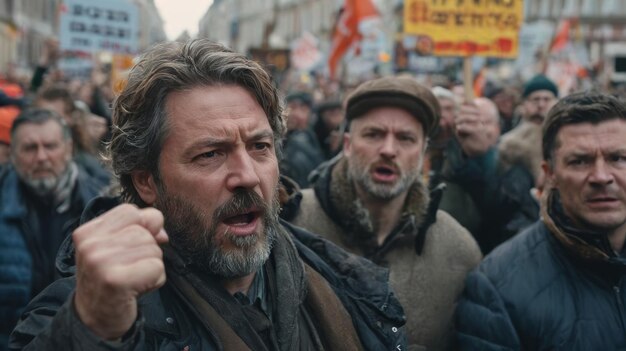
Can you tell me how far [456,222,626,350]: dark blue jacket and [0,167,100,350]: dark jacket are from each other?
85.0 inches

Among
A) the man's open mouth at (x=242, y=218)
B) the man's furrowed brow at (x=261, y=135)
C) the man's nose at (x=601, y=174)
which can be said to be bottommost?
the man's nose at (x=601, y=174)

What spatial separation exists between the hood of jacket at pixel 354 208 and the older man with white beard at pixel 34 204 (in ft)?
4.25

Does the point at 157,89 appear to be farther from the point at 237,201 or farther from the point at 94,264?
the point at 94,264

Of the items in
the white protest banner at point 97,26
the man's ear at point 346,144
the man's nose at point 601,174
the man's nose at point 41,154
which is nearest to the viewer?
the man's nose at point 601,174

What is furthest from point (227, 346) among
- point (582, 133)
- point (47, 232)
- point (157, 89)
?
point (47, 232)

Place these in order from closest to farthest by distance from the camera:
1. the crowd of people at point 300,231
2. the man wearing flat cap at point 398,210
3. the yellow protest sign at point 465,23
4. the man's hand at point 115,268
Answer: the man's hand at point 115,268
the crowd of people at point 300,231
the man wearing flat cap at point 398,210
the yellow protest sign at point 465,23

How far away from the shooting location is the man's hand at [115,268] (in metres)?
1.47

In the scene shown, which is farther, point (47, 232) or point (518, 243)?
point (47, 232)

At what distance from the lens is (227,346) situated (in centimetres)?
192

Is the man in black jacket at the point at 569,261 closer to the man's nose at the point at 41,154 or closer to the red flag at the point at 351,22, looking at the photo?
the man's nose at the point at 41,154

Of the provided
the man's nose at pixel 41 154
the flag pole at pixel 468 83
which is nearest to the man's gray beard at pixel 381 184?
the flag pole at pixel 468 83

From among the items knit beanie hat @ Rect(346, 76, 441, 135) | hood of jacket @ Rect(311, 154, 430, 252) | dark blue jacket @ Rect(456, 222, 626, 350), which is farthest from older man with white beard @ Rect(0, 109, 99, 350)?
dark blue jacket @ Rect(456, 222, 626, 350)

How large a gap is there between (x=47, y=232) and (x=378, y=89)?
2167mm

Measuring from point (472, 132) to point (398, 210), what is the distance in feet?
4.34
